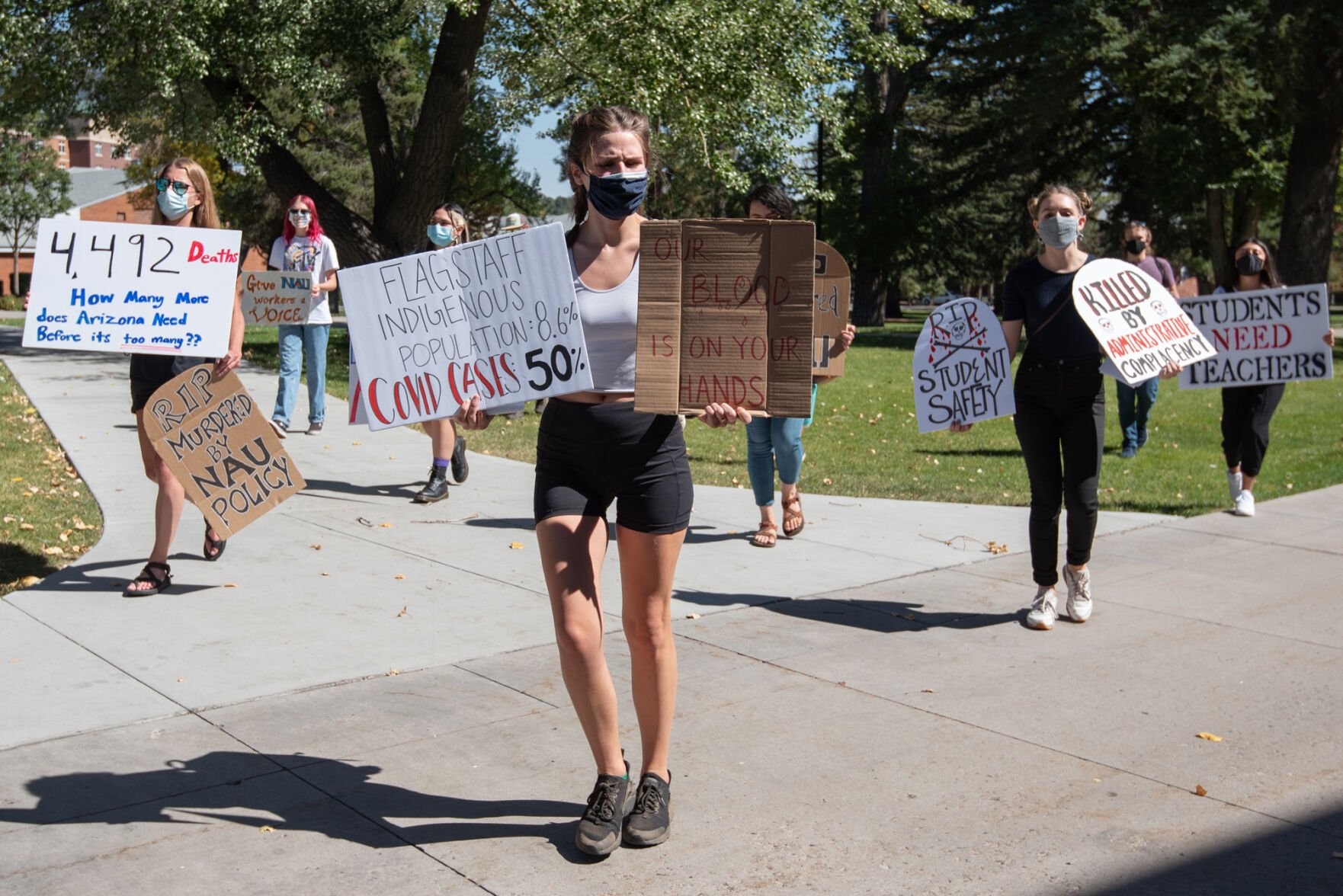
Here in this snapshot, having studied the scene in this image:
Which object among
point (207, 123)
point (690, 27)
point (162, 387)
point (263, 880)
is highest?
point (690, 27)

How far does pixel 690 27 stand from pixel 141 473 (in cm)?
1163

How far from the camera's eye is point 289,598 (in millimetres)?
6574

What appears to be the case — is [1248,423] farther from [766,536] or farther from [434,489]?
[434,489]

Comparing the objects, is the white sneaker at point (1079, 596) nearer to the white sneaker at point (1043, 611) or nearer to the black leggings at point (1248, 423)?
the white sneaker at point (1043, 611)

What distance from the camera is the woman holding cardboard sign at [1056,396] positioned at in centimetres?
618

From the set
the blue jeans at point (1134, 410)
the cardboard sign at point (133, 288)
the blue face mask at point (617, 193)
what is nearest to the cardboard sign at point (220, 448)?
the cardboard sign at point (133, 288)

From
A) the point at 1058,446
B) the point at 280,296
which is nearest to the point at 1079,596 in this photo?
the point at 1058,446

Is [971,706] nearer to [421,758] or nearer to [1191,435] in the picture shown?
[421,758]

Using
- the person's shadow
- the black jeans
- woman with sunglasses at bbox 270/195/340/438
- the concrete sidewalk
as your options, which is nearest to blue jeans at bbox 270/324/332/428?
woman with sunglasses at bbox 270/195/340/438

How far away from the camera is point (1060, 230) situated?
616cm

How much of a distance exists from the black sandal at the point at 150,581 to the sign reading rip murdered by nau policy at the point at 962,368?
3.82m

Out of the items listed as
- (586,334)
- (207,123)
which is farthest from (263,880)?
(207,123)

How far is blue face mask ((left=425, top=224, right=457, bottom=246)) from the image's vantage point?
356 inches

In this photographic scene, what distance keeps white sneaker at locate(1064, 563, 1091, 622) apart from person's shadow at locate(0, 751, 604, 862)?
3.25 metres
